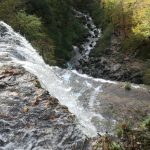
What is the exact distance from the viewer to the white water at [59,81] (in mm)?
15591

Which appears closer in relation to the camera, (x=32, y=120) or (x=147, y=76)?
(x=32, y=120)

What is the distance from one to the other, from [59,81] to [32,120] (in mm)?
7561

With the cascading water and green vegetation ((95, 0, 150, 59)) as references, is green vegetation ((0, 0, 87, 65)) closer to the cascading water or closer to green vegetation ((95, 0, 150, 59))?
the cascading water

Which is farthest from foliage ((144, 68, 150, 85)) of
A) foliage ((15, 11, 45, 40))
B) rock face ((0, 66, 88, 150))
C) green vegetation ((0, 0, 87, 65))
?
rock face ((0, 66, 88, 150))

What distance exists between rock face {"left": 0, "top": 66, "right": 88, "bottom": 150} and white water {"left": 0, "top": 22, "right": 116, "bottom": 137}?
194cm

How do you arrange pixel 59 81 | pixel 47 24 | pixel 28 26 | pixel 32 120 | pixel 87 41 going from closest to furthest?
pixel 32 120, pixel 59 81, pixel 28 26, pixel 47 24, pixel 87 41

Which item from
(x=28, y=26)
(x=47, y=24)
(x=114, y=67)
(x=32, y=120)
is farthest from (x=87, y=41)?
(x=32, y=120)

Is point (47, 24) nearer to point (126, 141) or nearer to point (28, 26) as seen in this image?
point (28, 26)

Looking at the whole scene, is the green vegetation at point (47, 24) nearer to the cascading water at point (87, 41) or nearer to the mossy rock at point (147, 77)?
the cascading water at point (87, 41)

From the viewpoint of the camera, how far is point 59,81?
1869 centimetres

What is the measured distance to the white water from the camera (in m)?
15.6

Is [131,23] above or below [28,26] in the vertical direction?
below

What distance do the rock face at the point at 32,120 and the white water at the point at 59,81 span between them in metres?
1.94

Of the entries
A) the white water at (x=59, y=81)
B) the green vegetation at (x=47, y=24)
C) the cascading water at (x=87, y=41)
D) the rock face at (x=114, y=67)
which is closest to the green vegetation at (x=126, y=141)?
the white water at (x=59, y=81)
